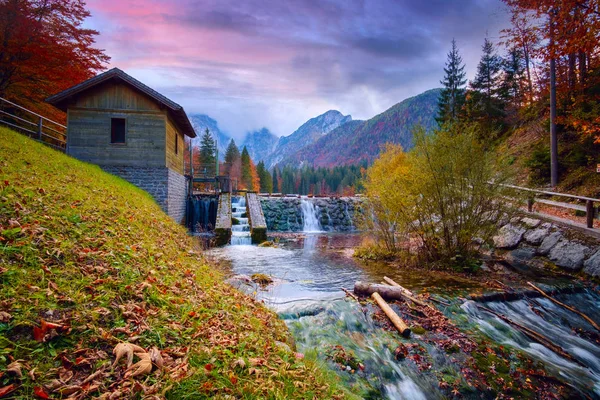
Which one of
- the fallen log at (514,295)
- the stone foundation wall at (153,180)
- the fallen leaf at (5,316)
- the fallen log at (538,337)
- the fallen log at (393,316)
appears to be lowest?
the fallen log at (538,337)

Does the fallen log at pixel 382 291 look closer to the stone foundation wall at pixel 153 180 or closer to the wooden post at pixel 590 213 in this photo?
the wooden post at pixel 590 213

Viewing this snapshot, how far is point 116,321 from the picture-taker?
275cm

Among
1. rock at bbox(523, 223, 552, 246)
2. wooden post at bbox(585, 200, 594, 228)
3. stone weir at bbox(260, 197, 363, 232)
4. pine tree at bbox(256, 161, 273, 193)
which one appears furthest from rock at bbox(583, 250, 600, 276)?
pine tree at bbox(256, 161, 273, 193)

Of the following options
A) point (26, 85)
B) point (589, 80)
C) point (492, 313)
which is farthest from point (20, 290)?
point (589, 80)

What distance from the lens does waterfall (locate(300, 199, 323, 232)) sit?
24.6m

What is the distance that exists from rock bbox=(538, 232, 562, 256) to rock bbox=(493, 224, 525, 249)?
0.75 m

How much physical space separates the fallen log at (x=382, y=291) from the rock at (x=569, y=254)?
20.2 feet

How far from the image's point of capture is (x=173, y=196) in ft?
54.3

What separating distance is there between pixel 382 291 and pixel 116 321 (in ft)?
16.7

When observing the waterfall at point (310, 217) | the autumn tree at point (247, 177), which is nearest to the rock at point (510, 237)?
the waterfall at point (310, 217)

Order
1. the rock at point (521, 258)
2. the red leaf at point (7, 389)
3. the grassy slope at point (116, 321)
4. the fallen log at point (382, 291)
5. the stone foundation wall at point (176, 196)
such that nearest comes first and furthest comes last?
the red leaf at point (7, 389) → the grassy slope at point (116, 321) → the fallen log at point (382, 291) → the rock at point (521, 258) → the stone foundation wall at point (176, 196)

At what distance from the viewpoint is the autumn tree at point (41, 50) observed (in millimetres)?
13898

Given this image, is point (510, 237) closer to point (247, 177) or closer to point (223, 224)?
point (223, 224)

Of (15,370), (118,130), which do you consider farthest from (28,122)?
(15,370)
